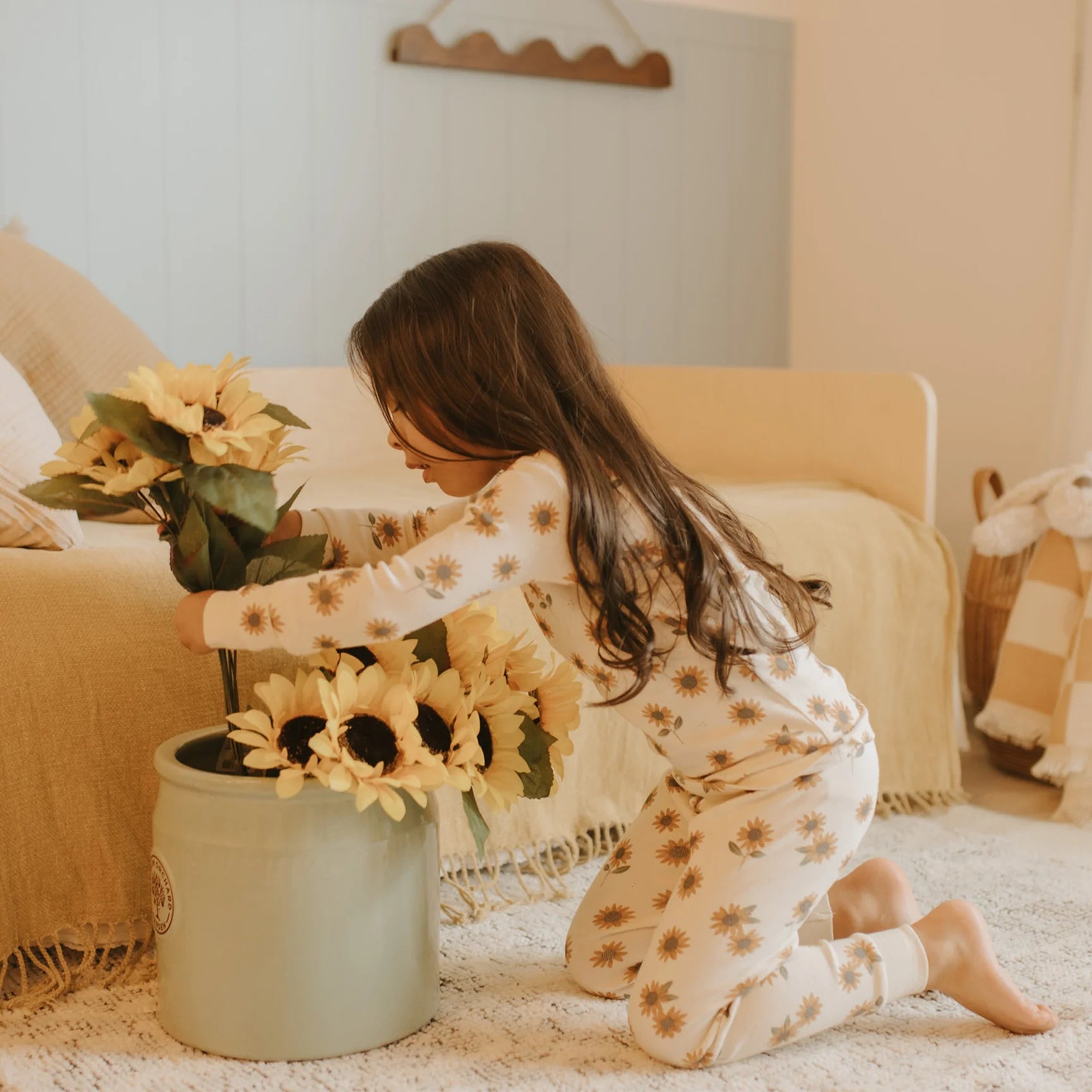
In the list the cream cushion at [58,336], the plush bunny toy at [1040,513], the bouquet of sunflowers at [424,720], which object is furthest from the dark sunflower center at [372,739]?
the plush bunny toy at [1040,513]

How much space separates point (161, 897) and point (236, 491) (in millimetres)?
356

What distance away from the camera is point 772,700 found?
1133mm

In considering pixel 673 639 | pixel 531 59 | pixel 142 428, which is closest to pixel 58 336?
pixel 142 428

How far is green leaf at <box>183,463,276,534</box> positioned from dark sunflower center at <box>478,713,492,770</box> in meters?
0.25

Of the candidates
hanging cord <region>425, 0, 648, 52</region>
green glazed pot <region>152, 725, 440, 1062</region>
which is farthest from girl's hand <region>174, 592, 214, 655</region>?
hanging cord <region>425, 0, 648, 52</region>

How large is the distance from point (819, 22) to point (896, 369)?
2.45ft

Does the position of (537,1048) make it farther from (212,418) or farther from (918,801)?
(918,801)

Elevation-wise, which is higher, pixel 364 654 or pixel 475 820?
pixel 364 654

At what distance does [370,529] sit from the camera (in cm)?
125

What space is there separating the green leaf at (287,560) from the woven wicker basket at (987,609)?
4.17 ft

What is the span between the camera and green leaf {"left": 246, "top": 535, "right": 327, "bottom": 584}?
1093 mm

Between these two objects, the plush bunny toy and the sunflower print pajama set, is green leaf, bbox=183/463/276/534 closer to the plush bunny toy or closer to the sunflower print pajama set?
the sunflower print pajama set

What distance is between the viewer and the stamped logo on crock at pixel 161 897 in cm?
109

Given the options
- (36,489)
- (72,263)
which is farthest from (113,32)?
(36,489)
